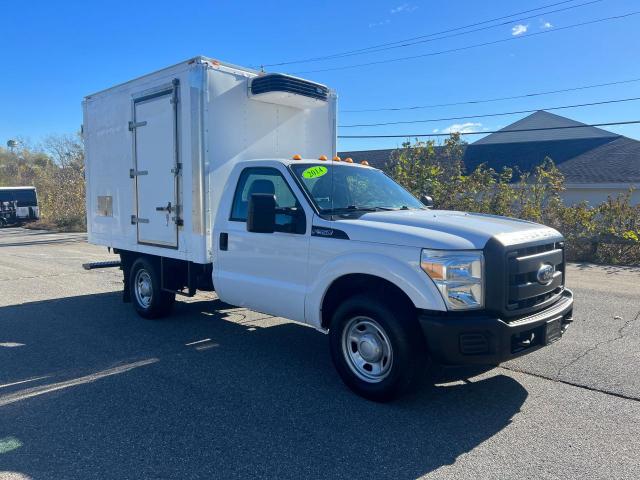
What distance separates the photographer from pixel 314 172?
17.4ft

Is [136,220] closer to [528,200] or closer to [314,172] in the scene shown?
[314,172]

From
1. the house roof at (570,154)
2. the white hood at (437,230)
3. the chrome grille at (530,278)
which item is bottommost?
the chrome grille at (530,278)

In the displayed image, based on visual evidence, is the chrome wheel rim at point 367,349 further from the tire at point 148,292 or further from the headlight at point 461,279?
the tire at point 148,292

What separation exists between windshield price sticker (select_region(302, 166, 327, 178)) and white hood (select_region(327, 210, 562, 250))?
795mm

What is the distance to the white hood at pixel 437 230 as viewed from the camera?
3936 millimetres

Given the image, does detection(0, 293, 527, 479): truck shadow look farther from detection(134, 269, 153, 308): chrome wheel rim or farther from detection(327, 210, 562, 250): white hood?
detection(327, 210, 562, 250): white hood

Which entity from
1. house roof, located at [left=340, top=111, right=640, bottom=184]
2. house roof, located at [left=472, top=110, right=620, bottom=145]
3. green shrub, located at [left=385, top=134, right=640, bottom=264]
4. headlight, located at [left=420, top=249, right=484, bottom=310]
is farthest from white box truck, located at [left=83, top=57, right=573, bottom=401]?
house roof, located at [left=472, top=110, right=620, bottom=145]

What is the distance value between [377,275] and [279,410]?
1.35m

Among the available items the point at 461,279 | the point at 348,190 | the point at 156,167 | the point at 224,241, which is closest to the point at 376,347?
the point at 461,279

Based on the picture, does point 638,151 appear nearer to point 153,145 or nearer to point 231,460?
point 153,145

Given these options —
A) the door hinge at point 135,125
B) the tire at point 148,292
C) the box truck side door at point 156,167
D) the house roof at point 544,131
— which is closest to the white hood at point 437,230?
the box truck side door at point 156,167

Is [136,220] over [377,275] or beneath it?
over

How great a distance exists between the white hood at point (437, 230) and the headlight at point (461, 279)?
0.08 m

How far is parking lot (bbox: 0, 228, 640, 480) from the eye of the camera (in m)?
3.38
